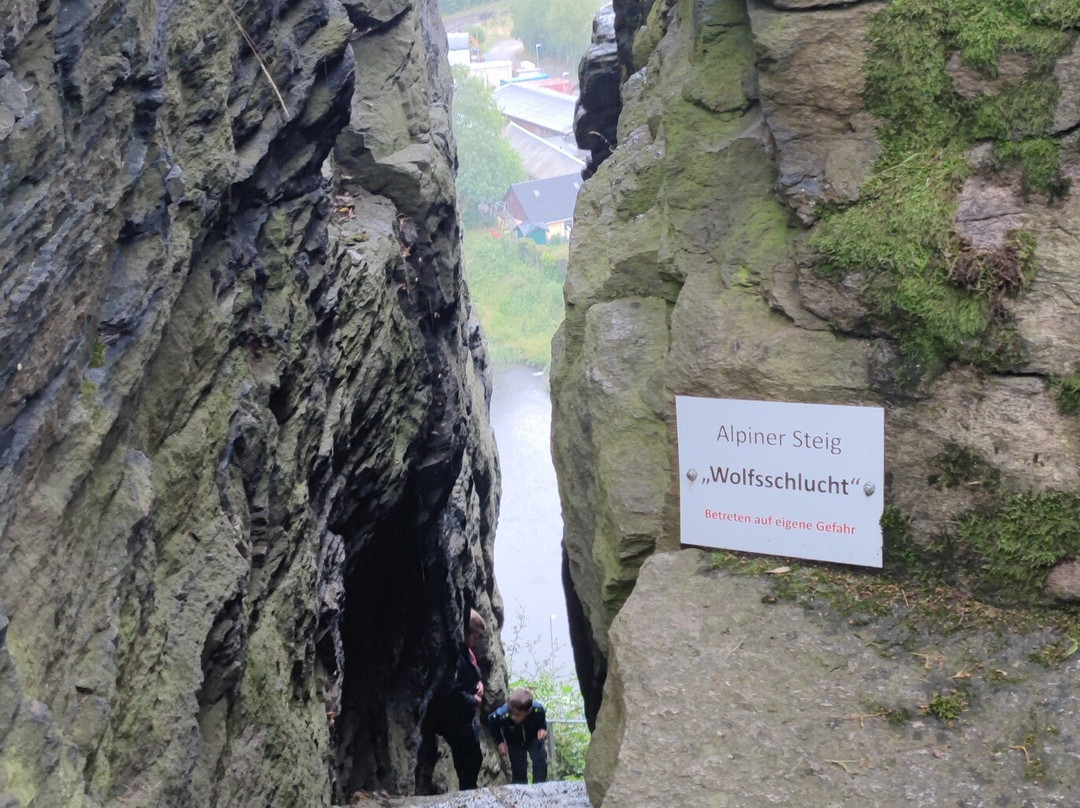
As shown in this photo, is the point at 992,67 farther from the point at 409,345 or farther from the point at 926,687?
the point at 409,345

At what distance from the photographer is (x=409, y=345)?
9258mm

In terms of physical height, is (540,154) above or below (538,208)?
above

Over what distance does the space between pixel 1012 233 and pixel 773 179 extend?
3.71ft

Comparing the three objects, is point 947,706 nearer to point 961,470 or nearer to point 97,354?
point 961,470

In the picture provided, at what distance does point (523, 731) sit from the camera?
7734 mm

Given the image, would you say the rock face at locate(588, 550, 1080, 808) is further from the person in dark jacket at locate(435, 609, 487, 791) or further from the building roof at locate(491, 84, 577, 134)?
the building roof at locate(491, 84, 577, 134)

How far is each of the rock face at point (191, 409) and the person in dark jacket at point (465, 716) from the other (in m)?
0.93

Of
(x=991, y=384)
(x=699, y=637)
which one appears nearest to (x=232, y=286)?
(x=699, y=637)

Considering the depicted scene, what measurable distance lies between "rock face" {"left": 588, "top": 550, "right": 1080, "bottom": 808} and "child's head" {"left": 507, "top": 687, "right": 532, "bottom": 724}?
3780 millimetres

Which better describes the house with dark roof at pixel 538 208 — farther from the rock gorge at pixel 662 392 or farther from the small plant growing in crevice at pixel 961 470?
the small plant growing in crevice at pixel 961 470

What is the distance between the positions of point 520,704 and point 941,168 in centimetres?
514

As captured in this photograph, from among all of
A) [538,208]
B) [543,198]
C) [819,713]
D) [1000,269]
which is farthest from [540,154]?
[819,713]

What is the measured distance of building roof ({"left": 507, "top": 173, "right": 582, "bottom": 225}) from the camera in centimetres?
1850

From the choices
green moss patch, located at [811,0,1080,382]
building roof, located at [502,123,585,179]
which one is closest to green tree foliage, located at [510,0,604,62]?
building roof, located at [502,123,585,179]
